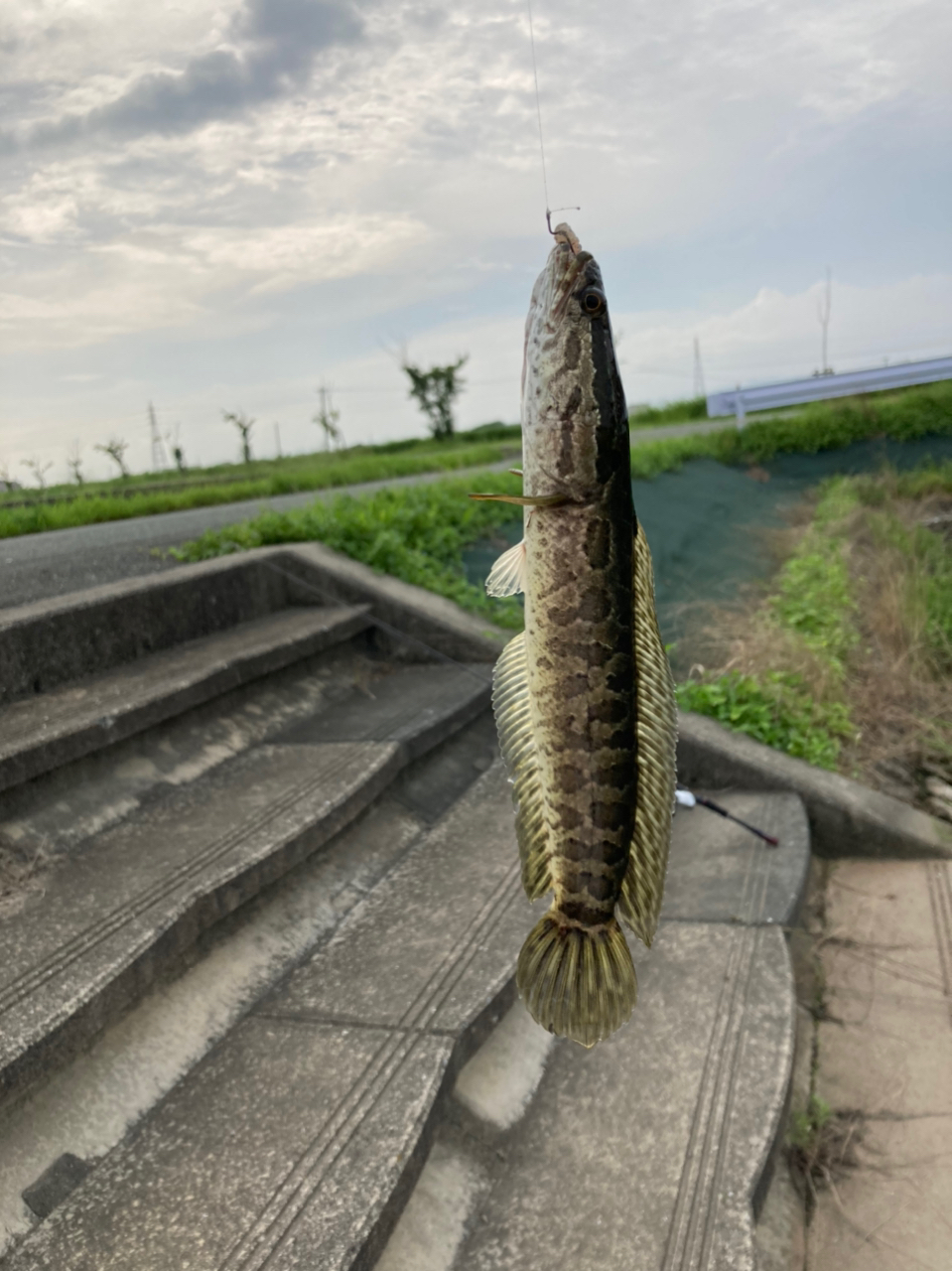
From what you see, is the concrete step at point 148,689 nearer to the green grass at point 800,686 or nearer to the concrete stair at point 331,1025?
the concrete stair at point 331,1025

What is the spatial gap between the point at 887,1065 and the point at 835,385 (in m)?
11.8

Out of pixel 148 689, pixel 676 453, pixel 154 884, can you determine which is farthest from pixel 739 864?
pixel 676 453

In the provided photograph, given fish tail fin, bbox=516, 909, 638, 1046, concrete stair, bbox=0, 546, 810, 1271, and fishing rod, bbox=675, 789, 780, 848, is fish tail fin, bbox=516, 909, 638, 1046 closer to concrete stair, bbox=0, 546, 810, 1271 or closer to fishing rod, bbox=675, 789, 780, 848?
concrete stair, bbox=0, 546, 810, 1271

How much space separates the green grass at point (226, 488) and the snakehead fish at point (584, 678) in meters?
6.01

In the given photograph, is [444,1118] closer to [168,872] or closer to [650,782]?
[168,872]

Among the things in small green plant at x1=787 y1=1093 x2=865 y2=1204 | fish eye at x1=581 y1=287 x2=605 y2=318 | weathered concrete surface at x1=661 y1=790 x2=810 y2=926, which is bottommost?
small green plant at x1=787 y1=1093 x2=865 y2=1204

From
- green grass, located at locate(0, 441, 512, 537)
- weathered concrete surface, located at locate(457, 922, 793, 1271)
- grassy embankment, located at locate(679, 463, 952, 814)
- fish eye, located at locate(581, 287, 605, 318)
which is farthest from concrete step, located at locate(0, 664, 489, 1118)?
green grass, located at locate(0, 441, 512, 537)

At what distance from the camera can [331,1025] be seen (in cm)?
272

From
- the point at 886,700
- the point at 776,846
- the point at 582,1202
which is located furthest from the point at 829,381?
the point at 582,1202

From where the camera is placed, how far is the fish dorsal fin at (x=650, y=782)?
3.16 ft

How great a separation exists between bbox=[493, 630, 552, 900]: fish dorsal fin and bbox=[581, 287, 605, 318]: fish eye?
310mm

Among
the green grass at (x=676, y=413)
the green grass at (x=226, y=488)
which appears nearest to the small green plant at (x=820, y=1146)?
the green grass at (x=226, y=488)

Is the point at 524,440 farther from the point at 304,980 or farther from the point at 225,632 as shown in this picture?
the point at 225,632

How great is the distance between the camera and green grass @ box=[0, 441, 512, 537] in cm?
673
